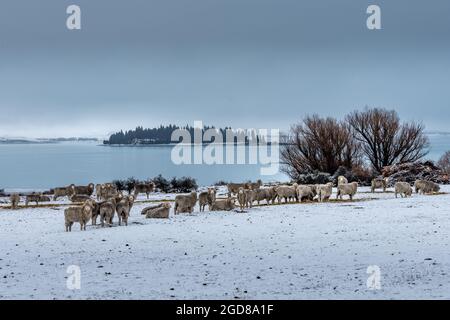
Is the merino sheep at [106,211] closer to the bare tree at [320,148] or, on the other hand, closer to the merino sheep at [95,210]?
the merino sheep at [95,210]

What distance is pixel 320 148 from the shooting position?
51.8 metres

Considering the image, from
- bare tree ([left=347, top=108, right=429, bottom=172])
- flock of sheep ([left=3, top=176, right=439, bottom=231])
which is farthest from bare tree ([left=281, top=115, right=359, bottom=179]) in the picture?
flock of sheep ([left=3, top=176, right=439, bottom=231])

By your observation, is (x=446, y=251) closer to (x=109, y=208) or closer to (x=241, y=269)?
(x=241, y=269)

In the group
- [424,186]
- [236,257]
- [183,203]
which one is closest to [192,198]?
[183,203]

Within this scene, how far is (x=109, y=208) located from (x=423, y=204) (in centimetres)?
1368

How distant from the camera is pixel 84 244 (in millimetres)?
15578

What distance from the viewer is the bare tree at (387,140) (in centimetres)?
5331

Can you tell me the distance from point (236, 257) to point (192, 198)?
994 centimetres

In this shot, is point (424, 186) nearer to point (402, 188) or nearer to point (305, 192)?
point (402, 188)

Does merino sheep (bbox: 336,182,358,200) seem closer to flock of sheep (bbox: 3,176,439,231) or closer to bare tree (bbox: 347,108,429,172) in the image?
flock of sheep (bbox: 3,176,439,231)

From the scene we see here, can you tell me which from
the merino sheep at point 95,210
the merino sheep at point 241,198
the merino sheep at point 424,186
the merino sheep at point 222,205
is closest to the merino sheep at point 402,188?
the merino sheep at point 424,186

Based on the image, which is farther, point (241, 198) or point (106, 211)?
point (241, 198)
